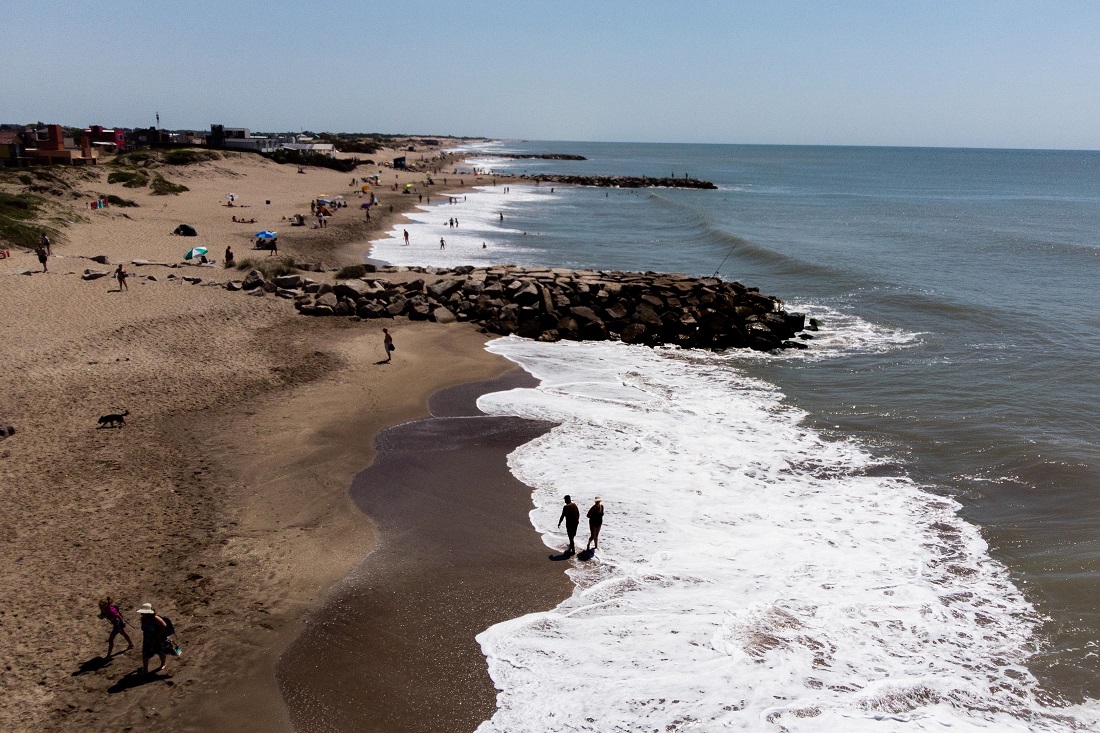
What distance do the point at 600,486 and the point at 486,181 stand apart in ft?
299

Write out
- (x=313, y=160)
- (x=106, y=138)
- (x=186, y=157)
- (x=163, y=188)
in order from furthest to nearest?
1. (x=313, y=160)
2. (x=106, y=138)
3. (x=186, y=157)
4. (x=163, y=188)

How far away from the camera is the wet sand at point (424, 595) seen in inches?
374

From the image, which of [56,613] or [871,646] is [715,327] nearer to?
[871,646]

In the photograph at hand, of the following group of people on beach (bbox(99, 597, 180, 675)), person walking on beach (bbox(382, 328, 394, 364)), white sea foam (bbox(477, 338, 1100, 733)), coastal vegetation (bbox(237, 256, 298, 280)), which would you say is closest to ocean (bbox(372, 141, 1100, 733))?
white sea foam (bbox(477, 338, 1100, 733))

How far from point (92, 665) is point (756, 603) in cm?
957

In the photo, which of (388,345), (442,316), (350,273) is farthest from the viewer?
(350,273)

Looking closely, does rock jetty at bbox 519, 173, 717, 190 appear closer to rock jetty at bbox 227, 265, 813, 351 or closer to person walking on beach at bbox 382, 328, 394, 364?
rock jetty at bbox 227, 265, 813, 351

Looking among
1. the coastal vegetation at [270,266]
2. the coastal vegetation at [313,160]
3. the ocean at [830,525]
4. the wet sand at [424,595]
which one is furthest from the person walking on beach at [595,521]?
the coastal vegetation at [313,160]

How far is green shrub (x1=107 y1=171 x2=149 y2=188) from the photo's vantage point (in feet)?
183

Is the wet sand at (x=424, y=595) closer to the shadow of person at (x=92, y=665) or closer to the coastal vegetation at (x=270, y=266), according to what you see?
the shadow of person at (x=92, y=665)

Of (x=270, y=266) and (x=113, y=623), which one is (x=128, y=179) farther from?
(x=113, y=623)

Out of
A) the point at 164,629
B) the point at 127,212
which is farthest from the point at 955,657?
the point at 127,212

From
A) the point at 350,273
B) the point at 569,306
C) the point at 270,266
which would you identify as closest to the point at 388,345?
the point at 569,306

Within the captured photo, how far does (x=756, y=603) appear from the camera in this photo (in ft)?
38.8
